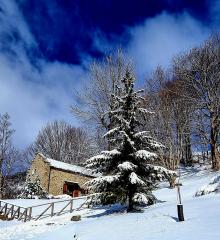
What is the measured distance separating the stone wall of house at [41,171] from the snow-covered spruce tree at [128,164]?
22781 mm

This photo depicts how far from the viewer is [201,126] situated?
1133 inches

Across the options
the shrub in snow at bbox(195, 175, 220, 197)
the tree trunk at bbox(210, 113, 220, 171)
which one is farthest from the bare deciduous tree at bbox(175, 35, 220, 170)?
the shrub in snow at bbox(195, 175, 220, 197)

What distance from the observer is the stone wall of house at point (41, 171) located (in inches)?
1521

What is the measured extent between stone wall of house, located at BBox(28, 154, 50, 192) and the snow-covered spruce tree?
22.8 m

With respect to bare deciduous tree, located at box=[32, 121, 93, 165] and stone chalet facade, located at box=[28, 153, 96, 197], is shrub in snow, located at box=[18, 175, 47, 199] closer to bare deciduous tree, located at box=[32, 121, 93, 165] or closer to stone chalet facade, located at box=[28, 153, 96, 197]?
stone chalet facade, located at box=[28, 153, 96, 197]

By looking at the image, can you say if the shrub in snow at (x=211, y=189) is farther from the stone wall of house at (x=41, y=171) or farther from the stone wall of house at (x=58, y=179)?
the stone wall of house at (x=41, y=171)

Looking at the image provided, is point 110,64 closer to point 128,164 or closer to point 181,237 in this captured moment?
point 128,164

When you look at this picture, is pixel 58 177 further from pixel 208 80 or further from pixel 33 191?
pixel 208 80

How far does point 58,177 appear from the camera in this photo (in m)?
38.8

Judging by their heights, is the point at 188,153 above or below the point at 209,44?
below

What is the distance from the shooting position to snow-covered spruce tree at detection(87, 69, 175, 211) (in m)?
15.8

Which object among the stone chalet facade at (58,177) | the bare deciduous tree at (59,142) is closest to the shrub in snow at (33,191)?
the stone chalet facade at (58,177)

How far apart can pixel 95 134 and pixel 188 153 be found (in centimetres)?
1203

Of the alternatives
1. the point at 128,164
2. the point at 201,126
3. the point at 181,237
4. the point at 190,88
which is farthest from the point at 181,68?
the point at 181,237
